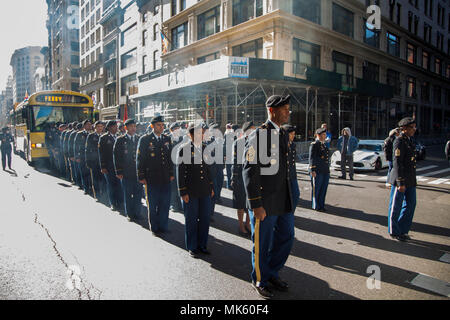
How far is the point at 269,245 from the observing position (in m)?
3.76

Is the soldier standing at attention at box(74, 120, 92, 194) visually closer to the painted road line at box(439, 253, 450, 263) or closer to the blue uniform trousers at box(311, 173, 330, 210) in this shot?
the blue uniform trousers at box(311, 173, 330, 210)

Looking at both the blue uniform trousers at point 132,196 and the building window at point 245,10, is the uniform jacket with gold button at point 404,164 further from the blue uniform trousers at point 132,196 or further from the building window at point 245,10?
the building window at point 245,10

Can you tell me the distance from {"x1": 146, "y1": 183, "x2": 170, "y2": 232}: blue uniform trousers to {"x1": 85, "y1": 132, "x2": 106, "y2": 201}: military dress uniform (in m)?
3.60

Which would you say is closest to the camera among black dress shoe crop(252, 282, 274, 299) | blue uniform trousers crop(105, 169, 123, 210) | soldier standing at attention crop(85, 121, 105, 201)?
black dress shoe crop(252, 282, 274, 299)

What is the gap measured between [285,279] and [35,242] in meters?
4.26

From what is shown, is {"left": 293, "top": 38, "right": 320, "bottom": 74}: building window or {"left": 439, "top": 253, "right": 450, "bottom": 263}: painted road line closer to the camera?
{"left": 439, "top": 253, "right": 450, "bottom": 263}: painted road line

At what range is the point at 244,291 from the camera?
12.2ft

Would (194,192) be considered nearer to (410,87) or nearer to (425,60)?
(410,87)

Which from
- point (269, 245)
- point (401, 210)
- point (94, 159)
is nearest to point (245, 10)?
point (94, 159)

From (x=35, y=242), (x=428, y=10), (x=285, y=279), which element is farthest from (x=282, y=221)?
(x=428, y=10)

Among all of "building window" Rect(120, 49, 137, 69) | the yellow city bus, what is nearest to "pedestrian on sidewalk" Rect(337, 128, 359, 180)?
the yellow city bus

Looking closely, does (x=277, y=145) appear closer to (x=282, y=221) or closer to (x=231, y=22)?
(x=282, y=221)

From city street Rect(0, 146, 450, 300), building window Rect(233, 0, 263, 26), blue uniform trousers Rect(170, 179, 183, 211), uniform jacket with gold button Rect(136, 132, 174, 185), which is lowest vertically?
city street Rect(0, 146, 450, 300)

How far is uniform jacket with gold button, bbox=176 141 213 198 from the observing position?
488 centimetres
